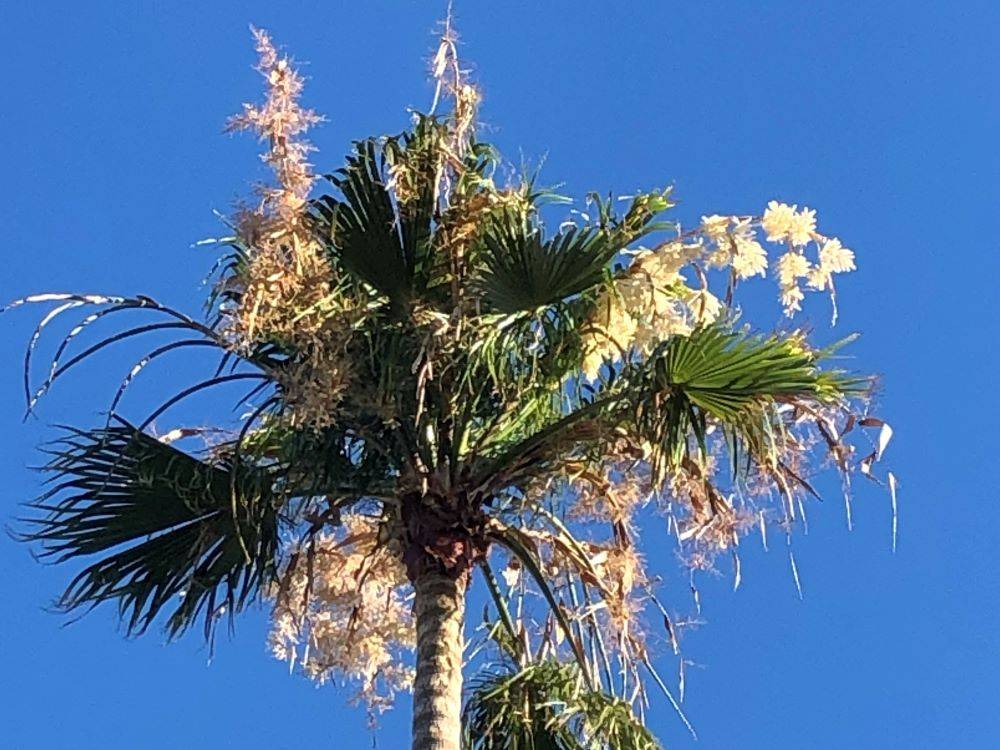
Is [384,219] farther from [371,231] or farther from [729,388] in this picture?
[729,388]

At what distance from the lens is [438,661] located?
6.20 meters

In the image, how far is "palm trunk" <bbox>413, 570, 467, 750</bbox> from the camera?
602 centimetres

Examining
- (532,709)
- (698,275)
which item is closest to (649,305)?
(698,275)

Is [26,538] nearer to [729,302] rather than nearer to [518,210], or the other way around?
[518,210]

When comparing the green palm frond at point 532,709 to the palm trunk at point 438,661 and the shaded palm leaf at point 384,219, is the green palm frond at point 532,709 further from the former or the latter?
the shaded palm leaf at point 384,219

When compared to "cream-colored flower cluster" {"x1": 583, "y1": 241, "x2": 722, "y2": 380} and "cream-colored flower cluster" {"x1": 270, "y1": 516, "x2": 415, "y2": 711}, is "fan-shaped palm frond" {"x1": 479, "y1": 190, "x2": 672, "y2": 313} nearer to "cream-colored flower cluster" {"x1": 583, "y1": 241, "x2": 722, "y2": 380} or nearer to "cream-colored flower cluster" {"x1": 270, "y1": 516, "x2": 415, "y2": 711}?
"cream-colored flower cluster" {"x1": 583, "y1": 241, "x2": 722, "y2": 380}

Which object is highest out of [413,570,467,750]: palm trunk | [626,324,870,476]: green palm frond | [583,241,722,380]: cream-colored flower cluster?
[583,241,722,380]: cream-colored flower cluster

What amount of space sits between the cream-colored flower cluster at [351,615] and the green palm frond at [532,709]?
534 mm

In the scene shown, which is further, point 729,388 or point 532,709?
point 532,709

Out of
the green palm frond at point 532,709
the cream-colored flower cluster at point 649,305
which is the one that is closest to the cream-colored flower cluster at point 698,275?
the cream-colored flower cluster at point 649,305

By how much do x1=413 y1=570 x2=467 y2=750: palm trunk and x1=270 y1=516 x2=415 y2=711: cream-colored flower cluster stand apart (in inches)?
30.9

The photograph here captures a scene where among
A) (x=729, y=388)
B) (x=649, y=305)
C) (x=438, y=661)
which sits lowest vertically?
(x=438, y=661)

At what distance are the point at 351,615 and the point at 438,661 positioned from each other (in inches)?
45.9

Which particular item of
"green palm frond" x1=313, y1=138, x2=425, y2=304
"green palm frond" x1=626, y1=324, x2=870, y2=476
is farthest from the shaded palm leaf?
"green palm frond" x1=626, y1=324, x2=870, y2=476
